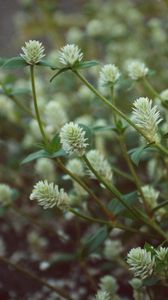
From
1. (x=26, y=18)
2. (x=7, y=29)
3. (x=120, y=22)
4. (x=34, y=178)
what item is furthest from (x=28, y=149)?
(x=7, y=29)

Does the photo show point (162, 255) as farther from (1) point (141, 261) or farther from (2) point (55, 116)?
(2) point (55, 116)

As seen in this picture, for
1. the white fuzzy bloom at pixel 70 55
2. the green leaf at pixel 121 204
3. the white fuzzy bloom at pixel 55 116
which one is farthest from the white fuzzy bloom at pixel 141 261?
the white fuzzy bloom at pixel 55 116

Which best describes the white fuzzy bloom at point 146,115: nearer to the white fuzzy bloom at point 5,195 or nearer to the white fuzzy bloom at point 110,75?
the white fuzzy bloom at point 110,75

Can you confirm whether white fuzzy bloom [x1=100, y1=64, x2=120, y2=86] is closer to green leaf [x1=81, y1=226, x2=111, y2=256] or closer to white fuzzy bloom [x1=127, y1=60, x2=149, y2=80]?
white fuzzy bloom [x1=127, y1=60, x2=149, y2=80]

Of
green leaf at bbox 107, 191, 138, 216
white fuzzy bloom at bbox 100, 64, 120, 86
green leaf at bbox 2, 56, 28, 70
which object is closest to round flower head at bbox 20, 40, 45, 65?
green leaf at bbox 2, 56, 28, 70

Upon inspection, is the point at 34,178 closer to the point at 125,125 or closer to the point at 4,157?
the point at 4,157

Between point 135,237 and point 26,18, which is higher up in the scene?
point 26,18
